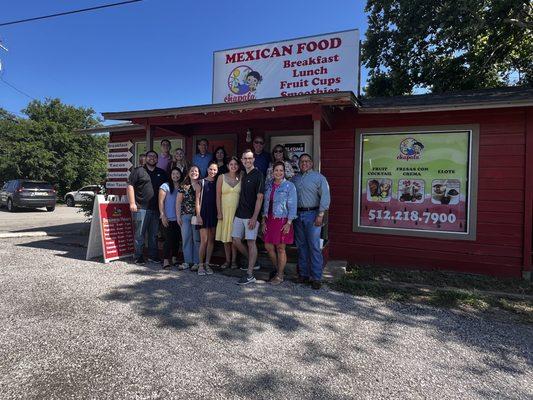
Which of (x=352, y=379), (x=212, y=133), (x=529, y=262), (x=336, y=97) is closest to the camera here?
(x=352, y=379)

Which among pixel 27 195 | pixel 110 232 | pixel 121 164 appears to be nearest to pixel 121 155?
pixel 121 164

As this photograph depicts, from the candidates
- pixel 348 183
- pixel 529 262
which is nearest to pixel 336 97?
pixel 348 183

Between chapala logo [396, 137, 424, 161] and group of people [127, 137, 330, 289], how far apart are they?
7.43 ft

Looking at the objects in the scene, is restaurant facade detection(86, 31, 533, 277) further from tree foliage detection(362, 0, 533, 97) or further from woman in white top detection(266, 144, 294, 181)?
tree foliage detection(362, 0, 533, 97)

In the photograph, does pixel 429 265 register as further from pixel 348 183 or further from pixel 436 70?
pixel 436 70

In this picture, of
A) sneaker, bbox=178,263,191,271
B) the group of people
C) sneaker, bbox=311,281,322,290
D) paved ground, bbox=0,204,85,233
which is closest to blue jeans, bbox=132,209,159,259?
the group of people

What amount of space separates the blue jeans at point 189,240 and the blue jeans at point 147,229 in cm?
75

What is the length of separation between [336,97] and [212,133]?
12.5ft

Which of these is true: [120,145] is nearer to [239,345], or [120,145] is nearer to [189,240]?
[189,240]

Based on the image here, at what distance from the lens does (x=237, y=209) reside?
191 inches

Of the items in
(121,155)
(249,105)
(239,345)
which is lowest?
(239,345)

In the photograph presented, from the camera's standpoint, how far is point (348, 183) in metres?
6.51

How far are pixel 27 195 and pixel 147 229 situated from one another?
14.0m

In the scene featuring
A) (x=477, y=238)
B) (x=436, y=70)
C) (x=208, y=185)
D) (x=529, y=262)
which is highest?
(x=436, y=70)
